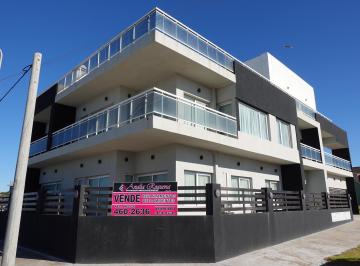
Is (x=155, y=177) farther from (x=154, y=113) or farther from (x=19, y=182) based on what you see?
(x=19, y=182)

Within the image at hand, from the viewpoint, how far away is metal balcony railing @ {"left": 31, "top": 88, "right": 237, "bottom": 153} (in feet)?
36.5

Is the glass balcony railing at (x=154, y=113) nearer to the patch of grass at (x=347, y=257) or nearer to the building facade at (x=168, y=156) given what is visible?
the building facade at (x=168, y=156)

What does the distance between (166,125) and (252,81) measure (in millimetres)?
7943

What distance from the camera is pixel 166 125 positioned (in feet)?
35.6

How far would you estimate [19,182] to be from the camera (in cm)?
686

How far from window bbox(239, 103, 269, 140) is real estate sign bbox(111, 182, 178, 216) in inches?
267

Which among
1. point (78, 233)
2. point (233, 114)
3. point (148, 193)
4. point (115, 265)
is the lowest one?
point (115, 265)

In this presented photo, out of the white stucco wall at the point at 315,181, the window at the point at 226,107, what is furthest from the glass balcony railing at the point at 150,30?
the white stucco wall at the point at 315,181

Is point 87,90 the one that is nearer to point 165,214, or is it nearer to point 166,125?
point 166,125

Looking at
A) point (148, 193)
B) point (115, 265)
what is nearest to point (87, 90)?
point (148, 193)

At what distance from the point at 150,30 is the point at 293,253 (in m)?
9.83

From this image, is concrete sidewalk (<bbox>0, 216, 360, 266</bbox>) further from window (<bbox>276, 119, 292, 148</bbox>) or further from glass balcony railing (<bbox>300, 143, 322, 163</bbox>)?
glass balcony railing (<bbox>300, 143, 322, 163</bbox>)

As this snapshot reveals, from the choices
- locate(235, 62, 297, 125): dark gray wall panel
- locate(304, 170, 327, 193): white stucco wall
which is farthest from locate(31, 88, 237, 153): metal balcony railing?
locate(304, 170, 327, 193): white stucco wall

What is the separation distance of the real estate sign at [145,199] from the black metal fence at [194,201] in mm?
281
